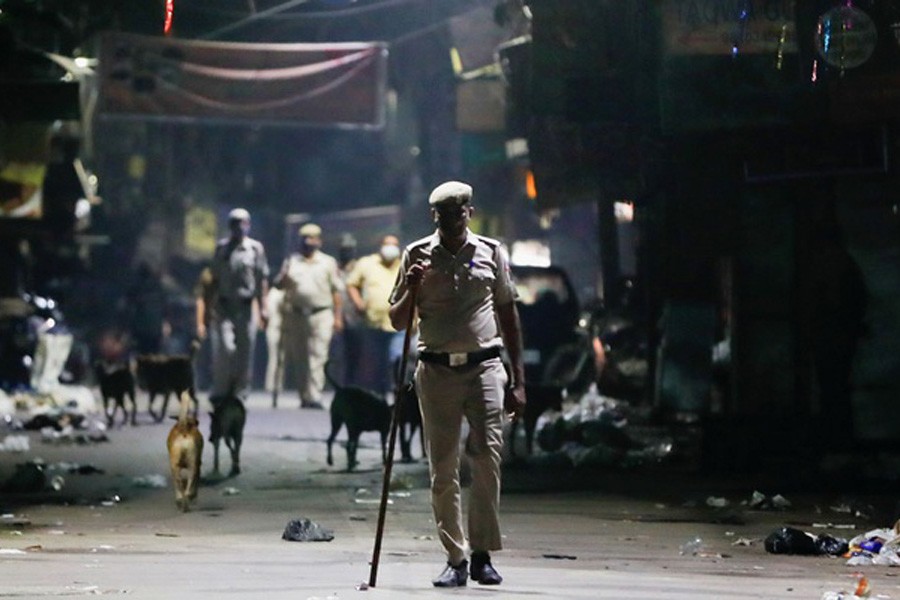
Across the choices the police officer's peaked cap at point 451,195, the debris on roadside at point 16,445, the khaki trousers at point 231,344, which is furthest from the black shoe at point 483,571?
the khaki trousers at point 231,344

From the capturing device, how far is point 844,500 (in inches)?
555

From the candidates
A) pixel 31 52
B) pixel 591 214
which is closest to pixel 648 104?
pixel 31 52

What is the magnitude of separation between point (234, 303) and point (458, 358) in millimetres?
13534

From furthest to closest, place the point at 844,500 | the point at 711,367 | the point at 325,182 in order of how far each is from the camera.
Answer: the point at 325,182 → the point at 711,367 → the point at 844,500

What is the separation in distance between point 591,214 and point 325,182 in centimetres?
1566

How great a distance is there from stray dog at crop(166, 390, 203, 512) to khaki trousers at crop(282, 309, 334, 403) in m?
11.3

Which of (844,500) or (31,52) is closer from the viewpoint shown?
(844,500)

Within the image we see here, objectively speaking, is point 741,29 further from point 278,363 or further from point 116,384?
point 278,363

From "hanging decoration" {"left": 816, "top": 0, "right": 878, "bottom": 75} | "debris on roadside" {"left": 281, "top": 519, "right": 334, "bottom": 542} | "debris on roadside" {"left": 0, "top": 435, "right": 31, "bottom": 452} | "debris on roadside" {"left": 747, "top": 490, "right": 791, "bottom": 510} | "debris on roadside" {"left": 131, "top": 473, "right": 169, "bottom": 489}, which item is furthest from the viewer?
"debris on roadside" {"left": 0, "top": 435, "right": 31, "bottom": 452}

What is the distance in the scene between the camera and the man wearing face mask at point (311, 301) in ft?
81.9

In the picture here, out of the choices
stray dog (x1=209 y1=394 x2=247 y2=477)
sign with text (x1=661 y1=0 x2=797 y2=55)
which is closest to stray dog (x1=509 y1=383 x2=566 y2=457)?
stray dog (x1=209 y1=394 x2=247 y2=477)

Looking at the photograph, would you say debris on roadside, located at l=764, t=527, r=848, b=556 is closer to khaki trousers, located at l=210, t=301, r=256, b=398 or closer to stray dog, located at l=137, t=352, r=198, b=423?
khaki trousers, located at l=210, t=301, r=256, b=398

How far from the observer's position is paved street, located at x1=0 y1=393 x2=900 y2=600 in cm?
925

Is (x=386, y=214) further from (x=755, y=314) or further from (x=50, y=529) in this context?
(x=50, y=529)
